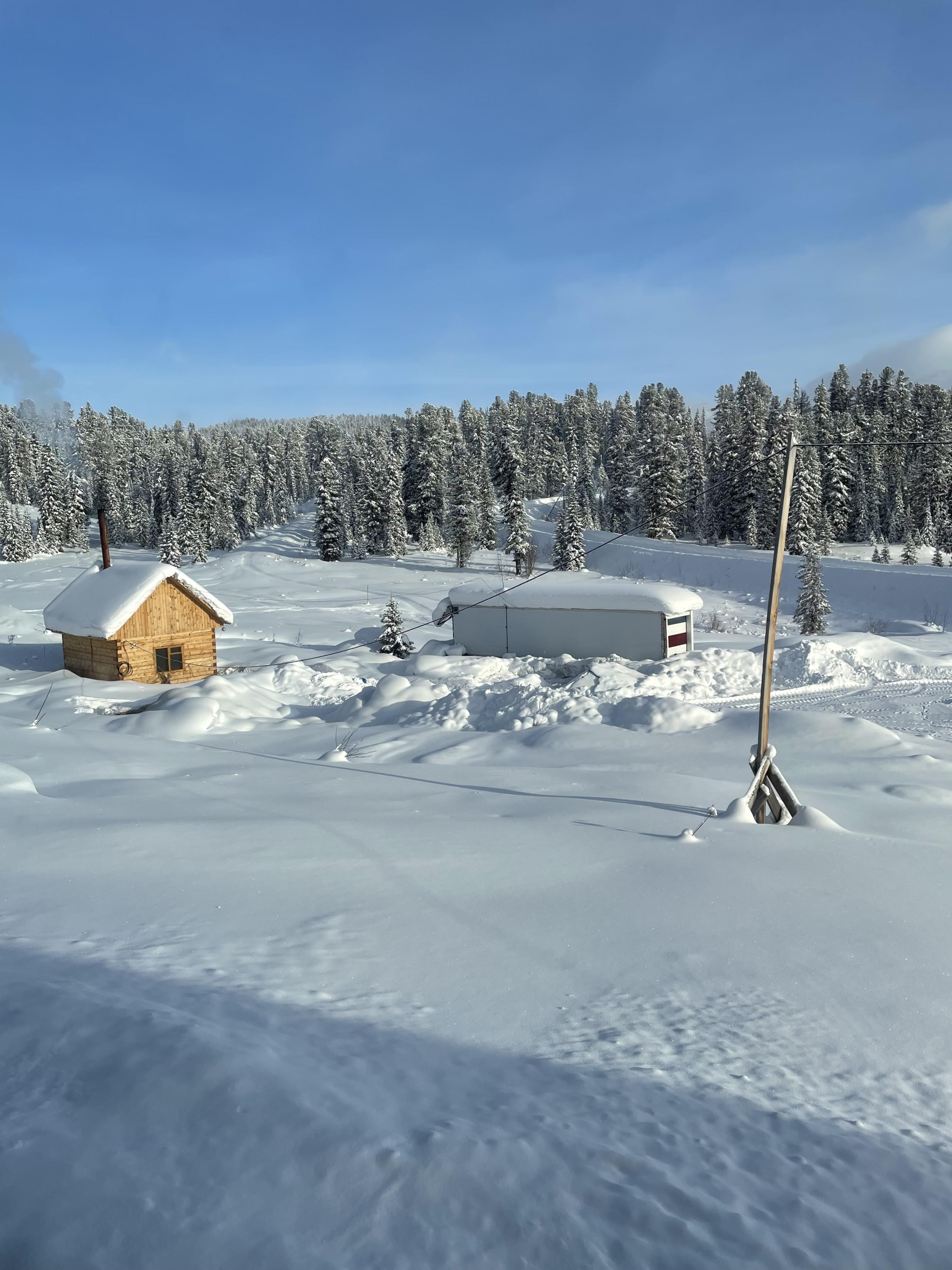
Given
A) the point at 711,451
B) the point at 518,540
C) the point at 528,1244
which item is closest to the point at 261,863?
the point at 528,1244

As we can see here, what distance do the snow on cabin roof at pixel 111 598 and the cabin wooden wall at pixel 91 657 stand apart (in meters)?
0.49

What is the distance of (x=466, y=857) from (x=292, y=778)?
4.52 metres

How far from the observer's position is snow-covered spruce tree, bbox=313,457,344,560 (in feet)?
222

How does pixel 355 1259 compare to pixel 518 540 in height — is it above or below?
below

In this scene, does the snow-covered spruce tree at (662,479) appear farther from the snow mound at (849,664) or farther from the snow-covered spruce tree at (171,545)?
the snow-covered spruce tree at (171,545)

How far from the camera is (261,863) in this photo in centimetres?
668

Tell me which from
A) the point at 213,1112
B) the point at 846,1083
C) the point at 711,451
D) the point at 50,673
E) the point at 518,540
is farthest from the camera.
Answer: the point at 711,451

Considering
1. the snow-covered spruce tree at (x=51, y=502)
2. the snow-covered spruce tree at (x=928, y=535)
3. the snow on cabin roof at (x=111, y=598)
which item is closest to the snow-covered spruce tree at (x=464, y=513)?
the snow-covered spruce tree at (x=928, y=535)

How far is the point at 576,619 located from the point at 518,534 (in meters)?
32.3

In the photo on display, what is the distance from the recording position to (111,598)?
2438cm

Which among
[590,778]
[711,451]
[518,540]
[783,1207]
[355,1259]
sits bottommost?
[590,778]

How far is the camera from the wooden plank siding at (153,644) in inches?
956

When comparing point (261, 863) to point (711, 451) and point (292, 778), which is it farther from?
point (711, 451)

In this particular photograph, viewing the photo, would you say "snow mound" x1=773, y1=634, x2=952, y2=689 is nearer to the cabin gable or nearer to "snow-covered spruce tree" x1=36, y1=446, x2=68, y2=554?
the cabin gable
